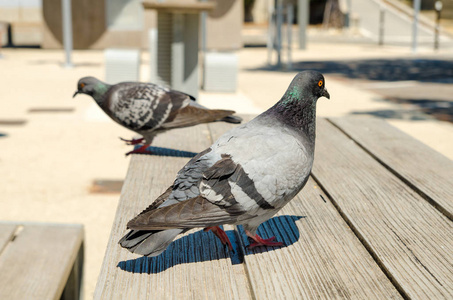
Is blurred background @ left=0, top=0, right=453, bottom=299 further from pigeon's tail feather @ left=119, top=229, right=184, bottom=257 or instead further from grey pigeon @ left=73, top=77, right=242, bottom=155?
pigeon's tail feather @ left=119, top=229, right=184, bottom=257

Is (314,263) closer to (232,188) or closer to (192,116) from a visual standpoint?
(232,188)

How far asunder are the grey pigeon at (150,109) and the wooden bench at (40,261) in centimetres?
74

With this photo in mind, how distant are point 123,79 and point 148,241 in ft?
35.1

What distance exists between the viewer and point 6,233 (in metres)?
3.31

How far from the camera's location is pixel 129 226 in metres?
1.69

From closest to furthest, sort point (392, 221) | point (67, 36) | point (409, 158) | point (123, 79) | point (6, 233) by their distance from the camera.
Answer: point (392, 221), point (409, 158), point (6, 233), point (123, 79), point (67, 36)

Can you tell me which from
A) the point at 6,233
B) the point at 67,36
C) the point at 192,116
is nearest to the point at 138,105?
the point at 192,116

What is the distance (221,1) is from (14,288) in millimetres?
22019

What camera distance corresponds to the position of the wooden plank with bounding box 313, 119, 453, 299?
170cm

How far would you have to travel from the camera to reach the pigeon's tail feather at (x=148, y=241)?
1.70 m

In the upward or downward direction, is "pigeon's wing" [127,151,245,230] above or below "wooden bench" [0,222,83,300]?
above

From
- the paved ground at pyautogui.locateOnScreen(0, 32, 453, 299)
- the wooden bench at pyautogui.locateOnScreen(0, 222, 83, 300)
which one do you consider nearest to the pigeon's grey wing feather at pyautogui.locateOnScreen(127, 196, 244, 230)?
the wooden bench at pyautogui.locateOnScreen(0, 222, 83, 300)

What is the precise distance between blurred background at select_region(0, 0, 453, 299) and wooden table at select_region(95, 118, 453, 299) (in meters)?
2.16

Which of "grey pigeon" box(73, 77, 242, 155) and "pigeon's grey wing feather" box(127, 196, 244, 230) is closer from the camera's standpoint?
"pigeon's grey wing feather" box(127, 196, 244, 230)
